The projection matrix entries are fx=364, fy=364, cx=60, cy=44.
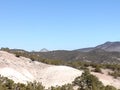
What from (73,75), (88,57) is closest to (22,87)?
(73,75)

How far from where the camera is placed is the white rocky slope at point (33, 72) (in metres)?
31.0

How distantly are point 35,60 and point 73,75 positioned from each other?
617 cm

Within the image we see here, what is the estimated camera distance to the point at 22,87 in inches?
1032

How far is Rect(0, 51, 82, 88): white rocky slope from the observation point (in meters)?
31.0

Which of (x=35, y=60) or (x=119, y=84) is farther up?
(x=35, y=60)

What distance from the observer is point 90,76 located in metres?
30.8

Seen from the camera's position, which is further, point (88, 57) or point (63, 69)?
point (88, 57)

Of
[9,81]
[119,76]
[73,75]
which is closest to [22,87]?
[9,81]

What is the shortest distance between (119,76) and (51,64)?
7.12m

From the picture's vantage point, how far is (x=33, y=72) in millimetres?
33719

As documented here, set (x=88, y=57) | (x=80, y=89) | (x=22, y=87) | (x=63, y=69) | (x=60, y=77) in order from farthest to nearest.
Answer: (x=88, y=57) < (x=63, y=69) < (x=60, y=77) < (x=80, y=89) < (x=22, y=87)

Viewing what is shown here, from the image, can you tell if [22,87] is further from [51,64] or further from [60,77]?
[51,64]

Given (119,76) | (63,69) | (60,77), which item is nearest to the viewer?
(60,77)

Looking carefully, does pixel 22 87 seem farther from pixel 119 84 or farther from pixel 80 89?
pixel 119 84
